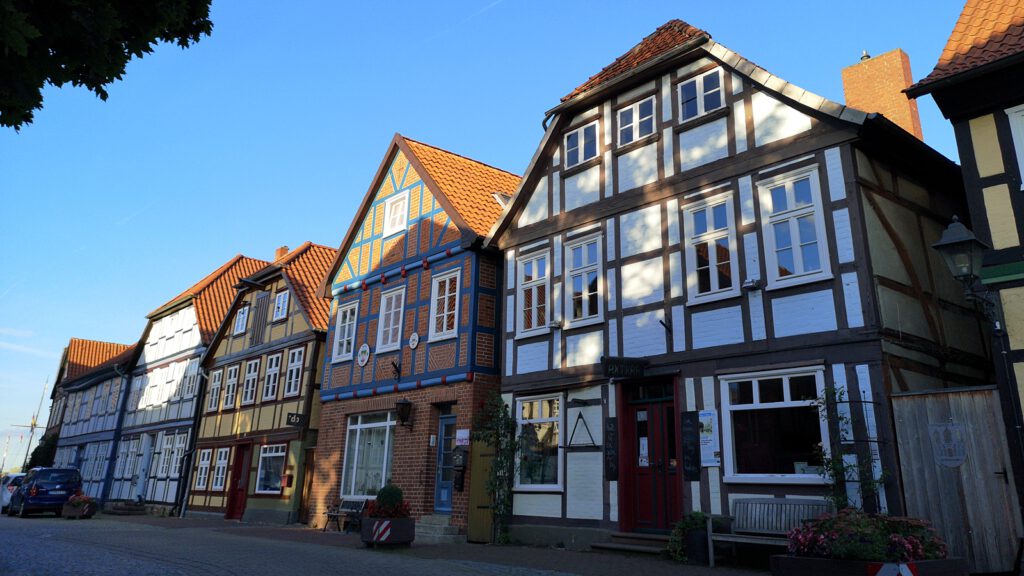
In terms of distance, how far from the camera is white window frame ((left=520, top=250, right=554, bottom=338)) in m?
→ 14.9

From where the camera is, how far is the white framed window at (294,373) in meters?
23.1

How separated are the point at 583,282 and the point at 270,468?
44.7 feet

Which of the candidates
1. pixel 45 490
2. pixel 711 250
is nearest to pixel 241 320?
pixel 45 490

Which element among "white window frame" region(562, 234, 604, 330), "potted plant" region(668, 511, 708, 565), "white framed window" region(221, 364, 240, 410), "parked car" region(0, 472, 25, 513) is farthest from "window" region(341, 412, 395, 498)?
"parked car" region(0, 472, 25, 513)

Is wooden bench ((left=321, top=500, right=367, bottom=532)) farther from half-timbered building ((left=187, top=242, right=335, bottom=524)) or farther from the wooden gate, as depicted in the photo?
the wooden gate

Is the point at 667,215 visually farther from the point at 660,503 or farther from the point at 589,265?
the point at 660,503

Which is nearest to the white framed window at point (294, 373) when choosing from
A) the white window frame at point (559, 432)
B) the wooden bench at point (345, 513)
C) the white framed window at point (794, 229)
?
the wooden bench at point (345, 513)

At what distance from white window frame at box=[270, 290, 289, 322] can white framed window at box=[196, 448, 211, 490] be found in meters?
5.75

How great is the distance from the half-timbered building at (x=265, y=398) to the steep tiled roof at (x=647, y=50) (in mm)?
10538

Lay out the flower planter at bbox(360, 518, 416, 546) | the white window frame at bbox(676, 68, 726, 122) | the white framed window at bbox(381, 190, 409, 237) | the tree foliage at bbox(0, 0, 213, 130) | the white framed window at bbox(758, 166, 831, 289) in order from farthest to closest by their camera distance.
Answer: the white framed window at bbox(381, 190, 409, 237)
the flower planter at bbox(360, 518, 416, 546)
the white window frame at bbox(676, 68, 726, 122)
the white framed window at bbox(758, 166, 831, 289)
the tree foliage at bbox(0, 0, 213, 130)

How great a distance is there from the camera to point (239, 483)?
24.6 meters

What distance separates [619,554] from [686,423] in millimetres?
2343

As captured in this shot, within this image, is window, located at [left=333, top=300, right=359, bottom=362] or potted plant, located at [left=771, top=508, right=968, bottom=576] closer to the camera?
potted plant, located at [left=771, top=508, right=968, bottom=576]

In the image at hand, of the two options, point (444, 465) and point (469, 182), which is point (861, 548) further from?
point (469, 182)
